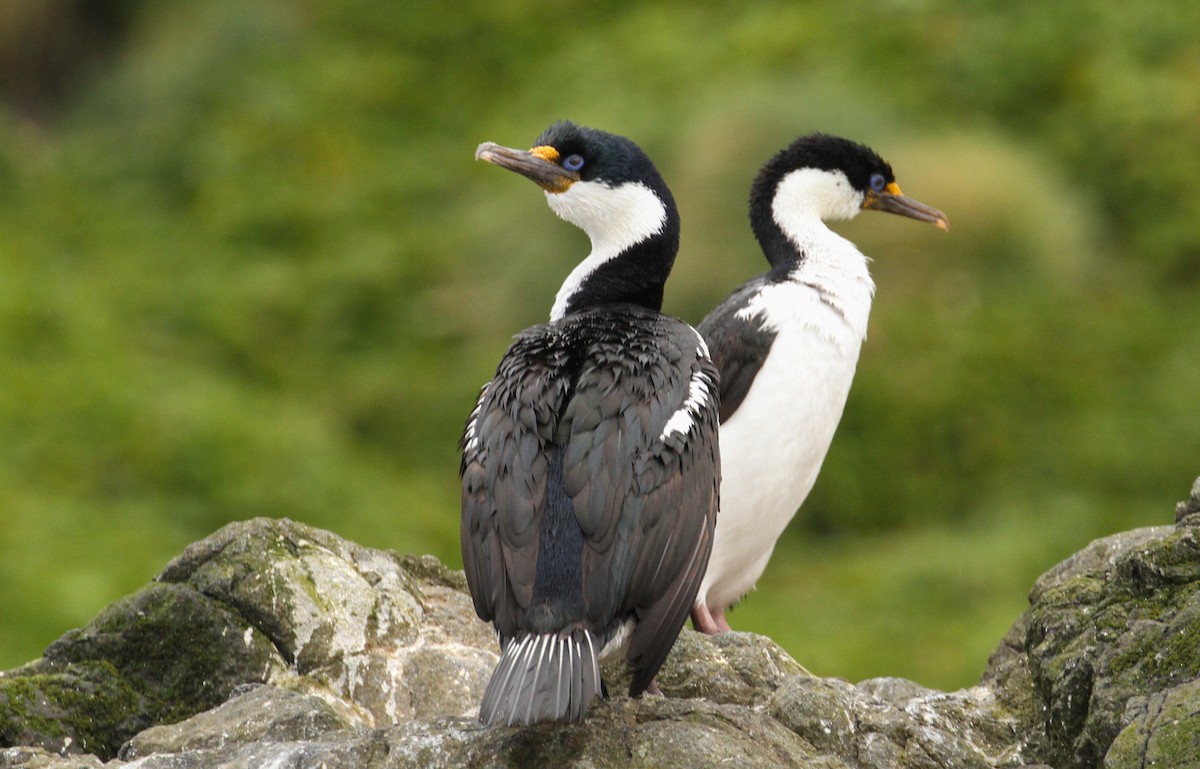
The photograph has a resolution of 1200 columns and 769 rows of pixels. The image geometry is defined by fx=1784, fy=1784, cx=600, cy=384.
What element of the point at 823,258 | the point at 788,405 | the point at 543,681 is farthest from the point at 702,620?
the point at 543,681

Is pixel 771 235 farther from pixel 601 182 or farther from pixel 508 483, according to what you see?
pixel 508 483

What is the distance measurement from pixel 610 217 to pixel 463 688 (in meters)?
1.63

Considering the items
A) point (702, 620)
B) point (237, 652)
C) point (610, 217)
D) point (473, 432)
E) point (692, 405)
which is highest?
point (610, 217)

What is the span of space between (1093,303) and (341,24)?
8.53 meters

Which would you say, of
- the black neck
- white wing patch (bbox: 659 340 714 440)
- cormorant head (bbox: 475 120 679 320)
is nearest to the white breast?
the black neck

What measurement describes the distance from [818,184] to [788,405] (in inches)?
45.8

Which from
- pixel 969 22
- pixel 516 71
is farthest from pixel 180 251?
pixel 969 22

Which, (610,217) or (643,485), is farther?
(610,217)

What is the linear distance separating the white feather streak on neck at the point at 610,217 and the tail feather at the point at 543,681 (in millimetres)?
1614

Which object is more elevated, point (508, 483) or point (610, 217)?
point (610, 217)

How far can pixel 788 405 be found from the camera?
22.9ft

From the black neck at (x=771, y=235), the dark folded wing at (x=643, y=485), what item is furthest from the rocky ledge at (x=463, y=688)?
the black neck at (x=771, y=235)

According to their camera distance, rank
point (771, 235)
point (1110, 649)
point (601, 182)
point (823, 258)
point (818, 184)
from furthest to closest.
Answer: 1. point (818, 184)
2. point (771, 235)
3. point (823, 258)
4. point (601, 182)
5. point (1110, 649)

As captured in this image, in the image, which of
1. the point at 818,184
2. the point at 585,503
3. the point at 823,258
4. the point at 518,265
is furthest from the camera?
the point at 518,265
